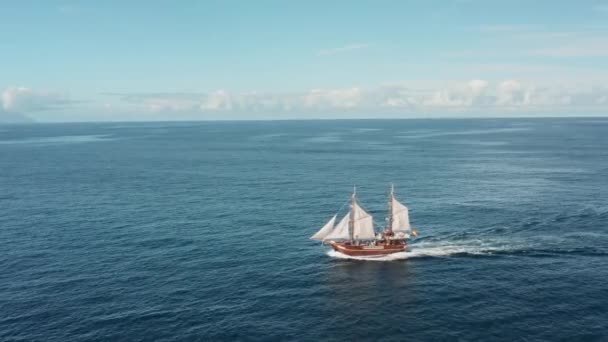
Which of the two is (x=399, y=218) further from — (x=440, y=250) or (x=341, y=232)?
(x=341, y=232)

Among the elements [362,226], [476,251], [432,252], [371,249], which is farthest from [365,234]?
[476,251]

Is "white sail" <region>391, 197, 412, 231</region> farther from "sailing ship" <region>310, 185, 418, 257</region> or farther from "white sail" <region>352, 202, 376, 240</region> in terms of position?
"white sail" <region>352, 202, 376, 240</region>

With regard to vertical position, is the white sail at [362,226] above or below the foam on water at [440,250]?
above

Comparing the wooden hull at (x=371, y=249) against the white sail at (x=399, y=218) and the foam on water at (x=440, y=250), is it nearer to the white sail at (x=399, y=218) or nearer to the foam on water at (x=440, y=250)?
the foam on water at (x=440, y=250)

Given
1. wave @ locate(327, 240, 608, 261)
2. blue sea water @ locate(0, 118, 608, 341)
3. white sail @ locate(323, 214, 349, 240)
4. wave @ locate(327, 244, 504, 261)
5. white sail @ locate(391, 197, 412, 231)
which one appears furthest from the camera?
white sail @ locate(391, 197, 412, 231)

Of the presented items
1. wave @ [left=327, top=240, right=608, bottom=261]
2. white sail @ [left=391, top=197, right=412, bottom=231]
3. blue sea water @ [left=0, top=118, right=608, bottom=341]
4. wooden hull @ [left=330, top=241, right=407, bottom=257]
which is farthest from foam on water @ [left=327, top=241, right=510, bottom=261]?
white sail @ [left=391, top=197, right=412, bottom=231]

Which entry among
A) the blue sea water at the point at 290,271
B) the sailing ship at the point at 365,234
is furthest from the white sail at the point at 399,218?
the blue sea water at the point at 290,271

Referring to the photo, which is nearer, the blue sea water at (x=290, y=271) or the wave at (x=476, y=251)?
the blue sea water at (x=290, y=271)

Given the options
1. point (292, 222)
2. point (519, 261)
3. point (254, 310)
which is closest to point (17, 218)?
point (292, 222)
